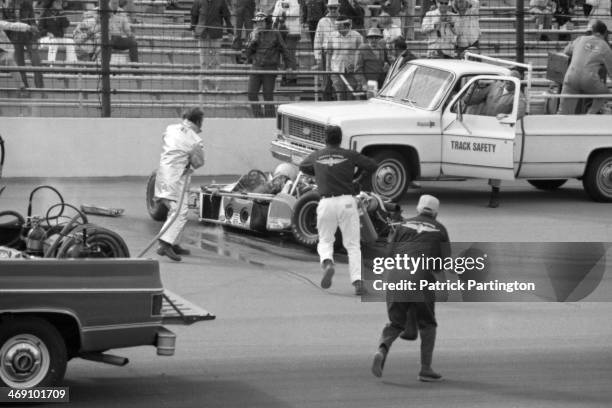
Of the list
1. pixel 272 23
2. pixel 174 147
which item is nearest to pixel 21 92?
pixel 272 23

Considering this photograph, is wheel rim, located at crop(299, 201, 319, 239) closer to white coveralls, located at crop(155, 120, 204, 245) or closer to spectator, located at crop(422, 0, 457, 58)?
white coveralls, located at crop(155, 120, 204, 245)

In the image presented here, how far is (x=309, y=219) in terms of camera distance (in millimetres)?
13312

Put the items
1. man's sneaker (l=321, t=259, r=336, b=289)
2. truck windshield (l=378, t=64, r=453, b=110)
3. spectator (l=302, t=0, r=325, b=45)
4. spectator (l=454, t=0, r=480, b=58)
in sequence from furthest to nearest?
spectator (l=302, t=0, r=325, b=45) → spectator (l=454, t=0, r=480, b=58) → truck windshield (l=378, t=64, r=453, b=110) → man's sneaker (l=321, t=259, r=336, b=289)

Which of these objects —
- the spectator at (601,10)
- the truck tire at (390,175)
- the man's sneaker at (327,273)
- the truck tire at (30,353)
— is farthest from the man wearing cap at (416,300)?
the spectator at (601,10)

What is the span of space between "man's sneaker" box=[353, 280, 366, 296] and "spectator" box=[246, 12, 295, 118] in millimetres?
7737

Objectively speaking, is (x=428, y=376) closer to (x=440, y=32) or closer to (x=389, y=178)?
(x=389, y=178)

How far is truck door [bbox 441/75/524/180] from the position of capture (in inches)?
625

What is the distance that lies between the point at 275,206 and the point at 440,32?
659 cm

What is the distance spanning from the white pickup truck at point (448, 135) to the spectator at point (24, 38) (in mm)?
3701

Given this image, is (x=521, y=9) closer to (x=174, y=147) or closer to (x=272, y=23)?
(x=272, y=23)

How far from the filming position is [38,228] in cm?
864

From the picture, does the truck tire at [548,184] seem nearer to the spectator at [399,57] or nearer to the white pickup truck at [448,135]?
the white pickup truck at [448,135]

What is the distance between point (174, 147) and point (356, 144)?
348 cm

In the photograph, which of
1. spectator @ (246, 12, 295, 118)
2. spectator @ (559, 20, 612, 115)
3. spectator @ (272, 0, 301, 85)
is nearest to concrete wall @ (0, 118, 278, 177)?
spectator @ (246, 12, 295, 118)
